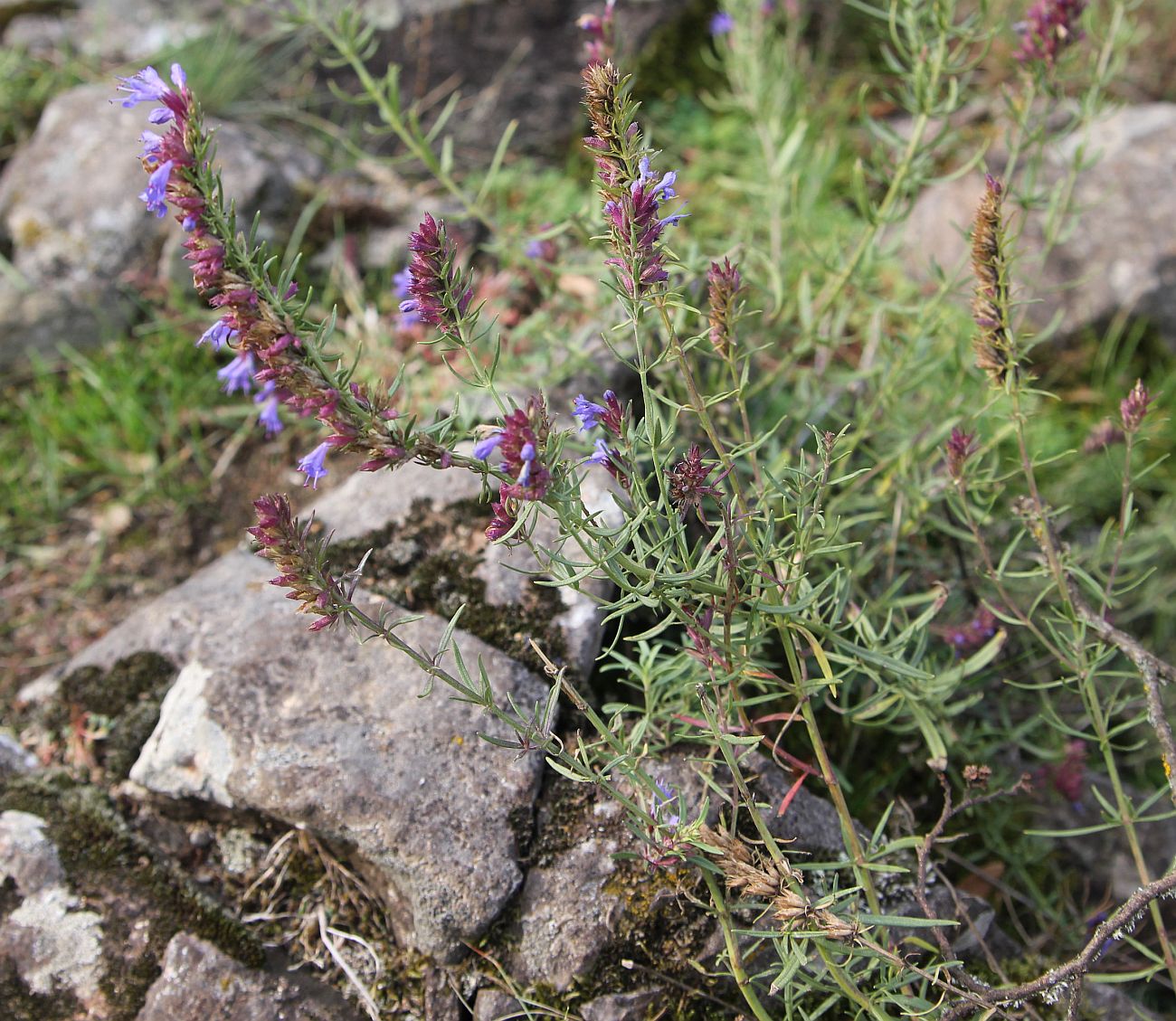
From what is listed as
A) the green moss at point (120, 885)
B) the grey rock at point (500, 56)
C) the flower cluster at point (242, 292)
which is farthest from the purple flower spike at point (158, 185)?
the grey rock at point (500, 56)

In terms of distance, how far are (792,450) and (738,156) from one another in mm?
2190

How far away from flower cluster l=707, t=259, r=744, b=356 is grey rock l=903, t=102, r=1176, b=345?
7.54ft

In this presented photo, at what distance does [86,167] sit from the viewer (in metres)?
4.06

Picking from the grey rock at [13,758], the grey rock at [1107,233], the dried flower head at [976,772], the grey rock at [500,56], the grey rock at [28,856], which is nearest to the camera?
the dried flower head at [976,772]

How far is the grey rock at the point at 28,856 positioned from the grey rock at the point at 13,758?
20cm

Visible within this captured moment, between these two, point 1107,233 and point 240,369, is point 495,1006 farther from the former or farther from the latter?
point 1107,233

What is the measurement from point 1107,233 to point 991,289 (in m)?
2.77

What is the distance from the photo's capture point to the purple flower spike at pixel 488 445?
5.07 ft

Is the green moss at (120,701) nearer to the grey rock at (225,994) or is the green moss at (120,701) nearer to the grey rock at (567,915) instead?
the grey rock at (225,994)

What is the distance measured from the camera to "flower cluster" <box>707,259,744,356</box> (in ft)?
5.89

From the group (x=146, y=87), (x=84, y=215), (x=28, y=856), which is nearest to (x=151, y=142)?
(x=146, y=87)

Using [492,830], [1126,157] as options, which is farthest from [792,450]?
[1126,157]

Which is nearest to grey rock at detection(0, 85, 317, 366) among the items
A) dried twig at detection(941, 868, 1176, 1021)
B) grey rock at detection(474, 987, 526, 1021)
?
grey rock at detection(474, 987, 526, 1021)

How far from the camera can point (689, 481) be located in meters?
1.73
